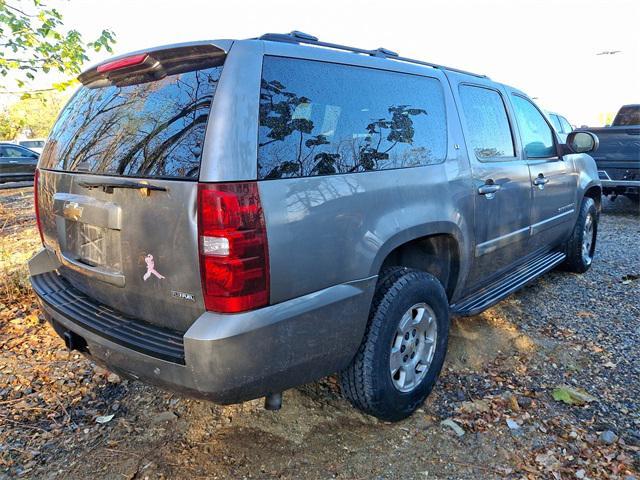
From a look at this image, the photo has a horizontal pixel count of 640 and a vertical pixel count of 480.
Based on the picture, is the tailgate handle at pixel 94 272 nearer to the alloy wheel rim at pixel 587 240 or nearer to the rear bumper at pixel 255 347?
the rear bumper at pixel 255 347

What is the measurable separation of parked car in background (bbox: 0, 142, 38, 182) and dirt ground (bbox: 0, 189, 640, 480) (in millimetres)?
14370

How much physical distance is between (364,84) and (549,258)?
303cm

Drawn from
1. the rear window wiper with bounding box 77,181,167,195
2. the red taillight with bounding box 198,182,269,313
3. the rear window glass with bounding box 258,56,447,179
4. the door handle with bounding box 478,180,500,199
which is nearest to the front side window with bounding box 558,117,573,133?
the door handle with bounding box 478,180,500,199

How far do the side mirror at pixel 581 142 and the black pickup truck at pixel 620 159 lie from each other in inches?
172

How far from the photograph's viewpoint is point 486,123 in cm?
335

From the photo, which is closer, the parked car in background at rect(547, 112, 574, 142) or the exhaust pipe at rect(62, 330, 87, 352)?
the exhaust pipe at rect(62, 330, 87, 352)

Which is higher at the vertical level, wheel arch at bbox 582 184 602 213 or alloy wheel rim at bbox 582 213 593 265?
wheel arch at bbox 582 184 602 213

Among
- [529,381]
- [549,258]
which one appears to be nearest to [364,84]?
[529,381]

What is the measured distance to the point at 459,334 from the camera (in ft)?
11.9

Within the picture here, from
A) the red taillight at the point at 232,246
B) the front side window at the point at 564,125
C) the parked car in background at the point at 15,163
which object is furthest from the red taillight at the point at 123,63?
the parked car in background at the point at 15,163

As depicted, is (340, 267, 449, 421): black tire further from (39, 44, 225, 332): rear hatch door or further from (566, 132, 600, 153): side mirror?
(566, 132, 600, 153): side mirror

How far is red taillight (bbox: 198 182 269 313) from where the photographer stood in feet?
5.77

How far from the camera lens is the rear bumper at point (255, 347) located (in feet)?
5.92

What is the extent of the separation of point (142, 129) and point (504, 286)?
9.23ft
